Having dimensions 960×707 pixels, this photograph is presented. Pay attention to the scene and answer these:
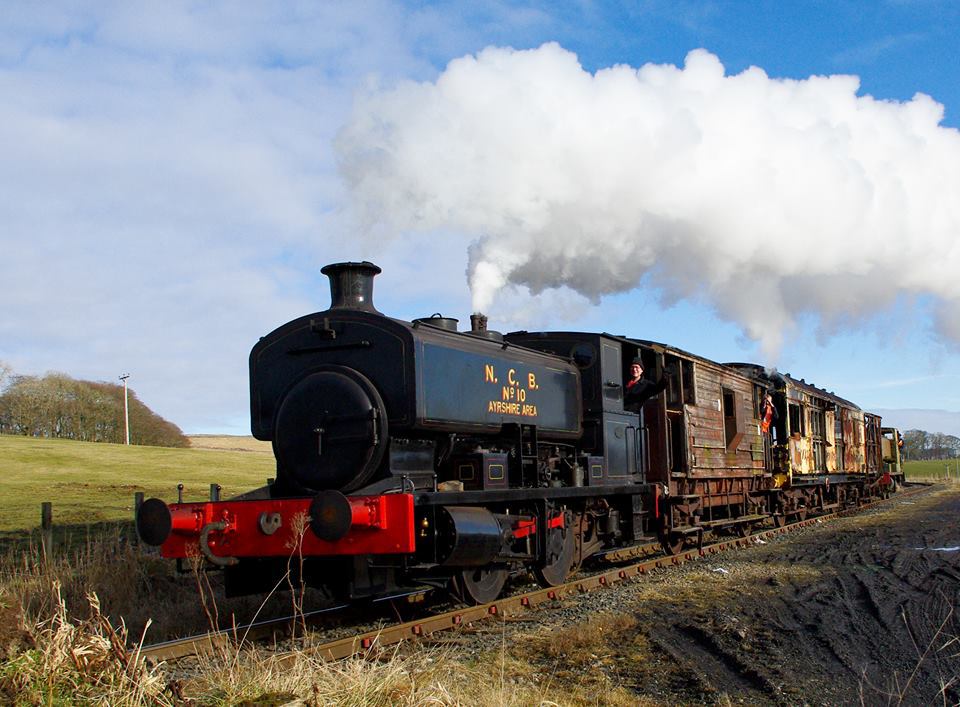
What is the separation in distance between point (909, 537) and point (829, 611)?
818cm

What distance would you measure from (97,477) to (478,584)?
29934 mm

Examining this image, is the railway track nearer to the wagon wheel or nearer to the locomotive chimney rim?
the wagon wheel

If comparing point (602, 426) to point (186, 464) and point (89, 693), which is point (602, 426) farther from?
point (186, 464)

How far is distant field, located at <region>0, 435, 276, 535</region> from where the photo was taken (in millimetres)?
21328

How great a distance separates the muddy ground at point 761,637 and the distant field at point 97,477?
13.4 metres

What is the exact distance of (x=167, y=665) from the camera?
624cm

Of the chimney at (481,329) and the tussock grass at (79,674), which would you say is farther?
the chimney at (481,329)

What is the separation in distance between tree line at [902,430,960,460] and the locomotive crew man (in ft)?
316

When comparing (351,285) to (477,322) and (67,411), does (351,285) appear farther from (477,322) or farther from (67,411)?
(67,411)

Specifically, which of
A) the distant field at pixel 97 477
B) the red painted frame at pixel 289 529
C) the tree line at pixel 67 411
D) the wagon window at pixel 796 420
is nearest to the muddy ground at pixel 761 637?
the red painted frame at pixel 289 529

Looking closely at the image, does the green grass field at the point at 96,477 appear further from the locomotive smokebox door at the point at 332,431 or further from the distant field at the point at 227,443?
the distant field at the point at 227,443

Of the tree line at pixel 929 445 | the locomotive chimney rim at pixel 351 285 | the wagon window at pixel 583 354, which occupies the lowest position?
the tree line at pixel 929 445

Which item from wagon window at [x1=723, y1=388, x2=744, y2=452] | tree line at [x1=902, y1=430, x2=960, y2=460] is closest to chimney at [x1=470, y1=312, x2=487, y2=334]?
wagon window at [x1=723, y1=388, x2=744, y2=452]

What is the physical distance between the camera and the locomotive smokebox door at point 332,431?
313 inches
